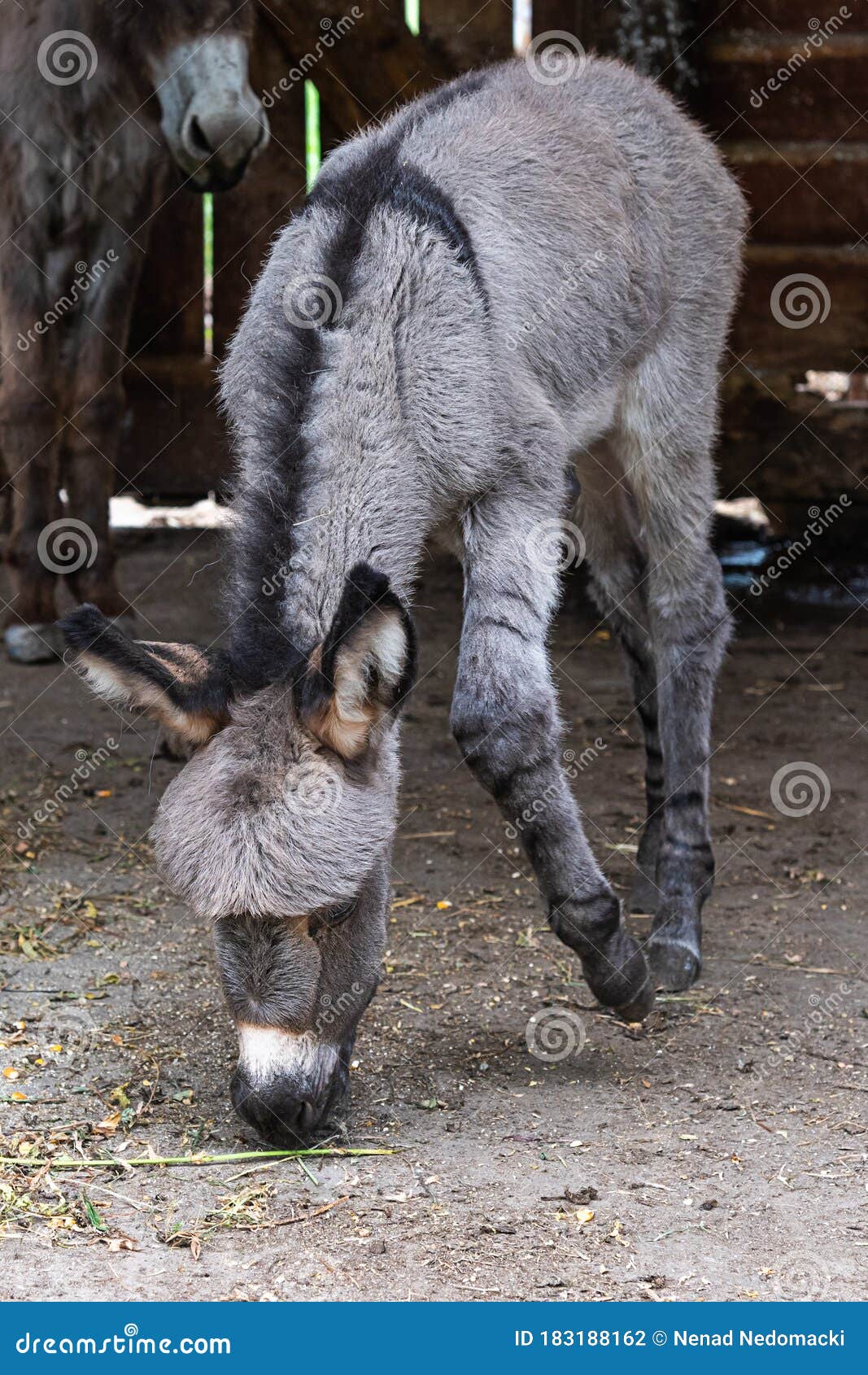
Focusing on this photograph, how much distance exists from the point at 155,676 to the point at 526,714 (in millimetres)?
970

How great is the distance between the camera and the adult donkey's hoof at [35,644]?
7.29 meters

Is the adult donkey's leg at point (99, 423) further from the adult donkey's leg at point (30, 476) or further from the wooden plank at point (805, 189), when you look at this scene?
the wooden plank at point (805, 189)

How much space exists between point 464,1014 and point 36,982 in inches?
49.5

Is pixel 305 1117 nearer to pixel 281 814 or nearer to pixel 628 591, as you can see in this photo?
pixel 281 814

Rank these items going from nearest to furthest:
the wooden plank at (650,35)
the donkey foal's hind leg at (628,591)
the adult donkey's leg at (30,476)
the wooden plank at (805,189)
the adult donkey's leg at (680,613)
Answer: the adult donkey's leg at (680,613), the donkey foal's hind leg at (628,591), the adult donkey's leg at (30,476), the wooden plank at (650,35), the wooden plank at (805,189)

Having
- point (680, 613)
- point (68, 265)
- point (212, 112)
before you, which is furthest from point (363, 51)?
point (680, 613)

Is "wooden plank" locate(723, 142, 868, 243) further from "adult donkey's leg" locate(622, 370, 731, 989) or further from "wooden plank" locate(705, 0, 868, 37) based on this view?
"adult donkey's leg" locate(622, 370, 731, 989)

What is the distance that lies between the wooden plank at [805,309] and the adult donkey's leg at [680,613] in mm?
3830

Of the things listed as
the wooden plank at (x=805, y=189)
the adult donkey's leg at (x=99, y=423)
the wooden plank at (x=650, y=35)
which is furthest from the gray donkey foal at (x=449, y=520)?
the wooden plank at (x=805, y=189)

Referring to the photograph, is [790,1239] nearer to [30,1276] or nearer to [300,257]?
[30,1276]

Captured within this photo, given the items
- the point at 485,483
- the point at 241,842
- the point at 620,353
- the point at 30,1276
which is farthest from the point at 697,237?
the point at 30,1276

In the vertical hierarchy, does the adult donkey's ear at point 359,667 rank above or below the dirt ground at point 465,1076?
above

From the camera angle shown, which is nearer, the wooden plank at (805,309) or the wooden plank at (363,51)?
the wooden plank at (363,51)

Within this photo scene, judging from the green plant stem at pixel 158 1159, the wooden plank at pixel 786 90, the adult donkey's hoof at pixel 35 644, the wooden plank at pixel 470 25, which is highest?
the wooden plank at pixel 470 25
